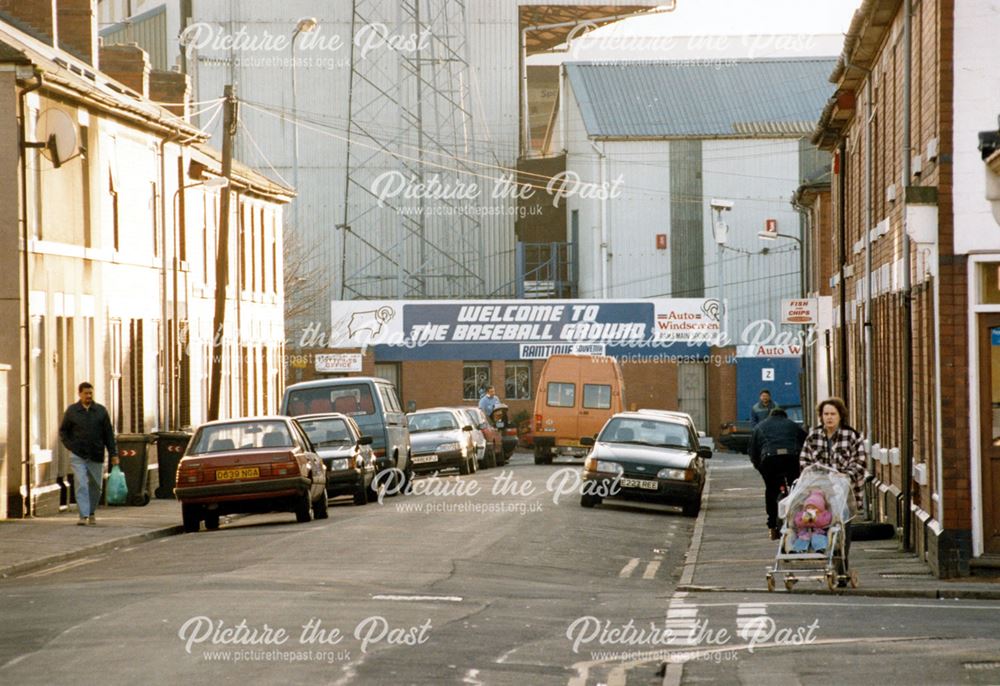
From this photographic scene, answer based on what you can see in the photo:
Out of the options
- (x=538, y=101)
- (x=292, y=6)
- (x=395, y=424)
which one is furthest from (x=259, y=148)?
(x=395, y=424)

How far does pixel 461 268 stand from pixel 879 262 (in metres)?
42.2

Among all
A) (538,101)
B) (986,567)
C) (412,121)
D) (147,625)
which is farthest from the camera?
(538,101)

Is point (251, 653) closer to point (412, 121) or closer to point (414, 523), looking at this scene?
point (414, 523)

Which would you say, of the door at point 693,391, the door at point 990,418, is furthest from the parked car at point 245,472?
the door at point 693,391

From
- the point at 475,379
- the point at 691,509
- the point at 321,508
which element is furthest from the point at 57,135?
the point at 475,379

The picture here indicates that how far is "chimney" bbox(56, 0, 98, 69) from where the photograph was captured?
34.3 meters

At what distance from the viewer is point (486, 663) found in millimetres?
10375

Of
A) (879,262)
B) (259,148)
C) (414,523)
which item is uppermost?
(259,148)

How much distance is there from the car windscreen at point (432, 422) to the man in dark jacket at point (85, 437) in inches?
648

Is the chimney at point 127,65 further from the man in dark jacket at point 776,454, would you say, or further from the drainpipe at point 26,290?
the man in dark jacket at point 776,454

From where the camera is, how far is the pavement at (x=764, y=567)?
15148mm

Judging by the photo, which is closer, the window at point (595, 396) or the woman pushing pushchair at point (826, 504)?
the woman pushing pushchair at point (826, 504)

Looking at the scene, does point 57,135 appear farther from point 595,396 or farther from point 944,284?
point 595,396

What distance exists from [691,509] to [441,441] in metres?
12.0
